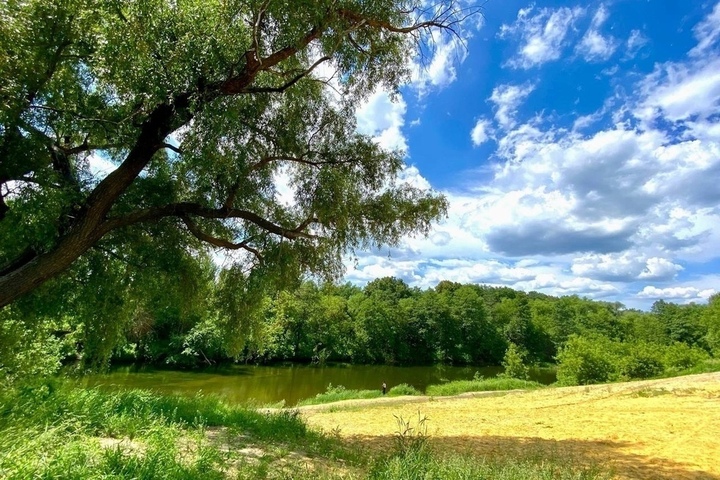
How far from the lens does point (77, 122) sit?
6668 mm

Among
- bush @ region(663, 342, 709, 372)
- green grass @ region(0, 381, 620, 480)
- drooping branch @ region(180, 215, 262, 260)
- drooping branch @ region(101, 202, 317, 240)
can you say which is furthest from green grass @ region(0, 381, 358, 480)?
bush @ region(663, 342, 709, 372)

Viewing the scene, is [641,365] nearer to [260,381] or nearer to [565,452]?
[565,452]

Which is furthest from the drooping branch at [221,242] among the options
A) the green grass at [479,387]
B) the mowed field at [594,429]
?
the green grass at [479,387]

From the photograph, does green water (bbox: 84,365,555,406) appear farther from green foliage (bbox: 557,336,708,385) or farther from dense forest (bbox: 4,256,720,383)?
green foliage (bbox: 557,336,708,385)

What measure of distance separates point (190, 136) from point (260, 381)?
3235cm

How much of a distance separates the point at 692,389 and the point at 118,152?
22.7 meters

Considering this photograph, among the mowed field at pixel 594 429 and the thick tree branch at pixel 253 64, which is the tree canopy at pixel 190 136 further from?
the mowed field at pixel 594 429

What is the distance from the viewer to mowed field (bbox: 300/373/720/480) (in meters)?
7.46

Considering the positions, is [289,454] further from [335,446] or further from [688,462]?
[688,462]

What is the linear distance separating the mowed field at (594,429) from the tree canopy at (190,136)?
4.64 m

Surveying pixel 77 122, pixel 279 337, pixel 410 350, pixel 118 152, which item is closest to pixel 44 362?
pixel 118 152

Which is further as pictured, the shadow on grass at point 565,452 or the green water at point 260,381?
the green water at point 260,381

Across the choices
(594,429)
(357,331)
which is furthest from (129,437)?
(357,331)

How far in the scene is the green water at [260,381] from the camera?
91.7 feet
